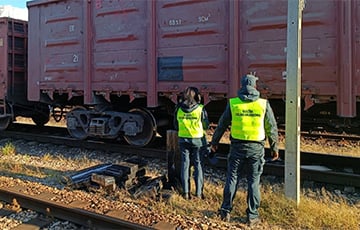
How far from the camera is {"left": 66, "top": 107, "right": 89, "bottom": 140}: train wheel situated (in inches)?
383

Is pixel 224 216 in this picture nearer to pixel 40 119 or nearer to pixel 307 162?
pixel 307 162

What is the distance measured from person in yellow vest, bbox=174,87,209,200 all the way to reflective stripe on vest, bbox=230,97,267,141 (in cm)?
112

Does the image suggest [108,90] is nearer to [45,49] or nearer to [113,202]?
[45,49]

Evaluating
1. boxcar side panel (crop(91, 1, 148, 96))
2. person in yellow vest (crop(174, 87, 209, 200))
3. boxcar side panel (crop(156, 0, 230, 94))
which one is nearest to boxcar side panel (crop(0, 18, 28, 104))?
boxcar side panel (crop(91, 1, 148, 96))

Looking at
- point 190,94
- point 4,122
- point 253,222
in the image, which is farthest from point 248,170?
point 4,122

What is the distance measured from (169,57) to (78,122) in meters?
3.26

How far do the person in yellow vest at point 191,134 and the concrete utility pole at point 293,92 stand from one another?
1305 millimetres

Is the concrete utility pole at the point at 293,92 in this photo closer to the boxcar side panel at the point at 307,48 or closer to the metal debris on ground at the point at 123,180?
the boxcar side panel at the point at 307,48

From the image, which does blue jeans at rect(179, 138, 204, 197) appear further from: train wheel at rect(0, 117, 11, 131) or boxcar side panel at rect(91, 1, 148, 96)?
train wheel at rect(0, 117, 11, 131)

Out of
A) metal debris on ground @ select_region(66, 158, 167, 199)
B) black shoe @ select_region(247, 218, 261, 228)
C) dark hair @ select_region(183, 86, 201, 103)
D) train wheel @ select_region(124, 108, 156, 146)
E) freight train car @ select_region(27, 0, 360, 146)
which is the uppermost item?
freight train car @ select_region(27, 0, 360, 146)

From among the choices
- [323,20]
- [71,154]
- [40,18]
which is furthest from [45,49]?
[323,20]

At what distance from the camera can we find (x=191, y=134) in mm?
5898

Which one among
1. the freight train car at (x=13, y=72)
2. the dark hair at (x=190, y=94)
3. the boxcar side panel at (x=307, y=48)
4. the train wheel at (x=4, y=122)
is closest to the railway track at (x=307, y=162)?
the boxcar side panel at (x=307, y=48)

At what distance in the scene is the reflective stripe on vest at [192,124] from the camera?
588 cm
